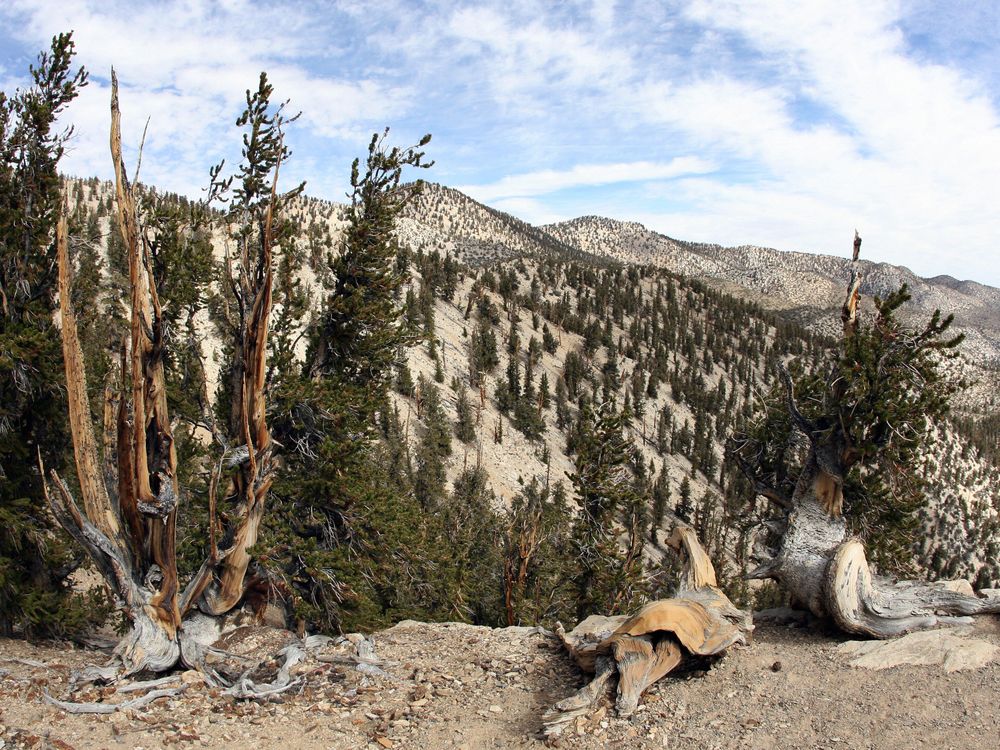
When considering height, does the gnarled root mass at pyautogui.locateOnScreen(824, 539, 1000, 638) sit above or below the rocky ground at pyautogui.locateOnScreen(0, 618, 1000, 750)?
above

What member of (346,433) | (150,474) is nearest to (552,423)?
(346,433)

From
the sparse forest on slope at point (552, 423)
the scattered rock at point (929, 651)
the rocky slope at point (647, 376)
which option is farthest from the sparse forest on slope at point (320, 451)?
the scattered rock at point (929, 651)

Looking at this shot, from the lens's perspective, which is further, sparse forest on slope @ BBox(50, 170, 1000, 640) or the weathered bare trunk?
sparse forest on slope @ BBox(50, 170, 1000, 640)

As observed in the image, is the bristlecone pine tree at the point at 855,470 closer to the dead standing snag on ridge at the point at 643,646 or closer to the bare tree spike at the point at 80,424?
the dead standing snag on ridge at the point at 643,646

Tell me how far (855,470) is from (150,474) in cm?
1117

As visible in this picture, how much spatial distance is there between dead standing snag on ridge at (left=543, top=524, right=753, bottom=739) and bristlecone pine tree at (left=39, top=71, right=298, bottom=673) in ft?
15.2

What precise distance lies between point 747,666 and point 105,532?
791 cm

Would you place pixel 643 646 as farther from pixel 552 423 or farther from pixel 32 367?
pixel 552 423

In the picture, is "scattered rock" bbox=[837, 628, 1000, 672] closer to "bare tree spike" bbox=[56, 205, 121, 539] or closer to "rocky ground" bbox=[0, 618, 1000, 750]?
"rocky ground" bbox=[0, 618, 1000, 750]

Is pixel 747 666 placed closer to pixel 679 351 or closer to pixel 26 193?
pixel 26 193

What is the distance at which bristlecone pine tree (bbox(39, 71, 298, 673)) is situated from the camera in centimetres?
744

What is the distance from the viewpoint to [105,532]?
7.72 m

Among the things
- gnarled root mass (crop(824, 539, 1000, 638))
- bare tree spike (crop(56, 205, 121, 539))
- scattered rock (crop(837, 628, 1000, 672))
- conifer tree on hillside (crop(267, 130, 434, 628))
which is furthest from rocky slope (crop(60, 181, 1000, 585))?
scattered rock (crop(837, 628, 1000, 672))

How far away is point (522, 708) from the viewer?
677cm
